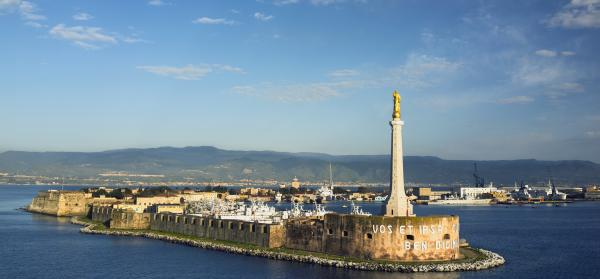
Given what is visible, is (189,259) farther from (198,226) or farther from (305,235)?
(198,226)

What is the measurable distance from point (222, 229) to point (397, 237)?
21818 mm

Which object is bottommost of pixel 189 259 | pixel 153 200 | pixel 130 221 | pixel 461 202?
pixel 189 259

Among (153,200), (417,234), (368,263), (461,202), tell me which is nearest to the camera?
(368,263)

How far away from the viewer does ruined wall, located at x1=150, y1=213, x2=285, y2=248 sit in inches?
2147

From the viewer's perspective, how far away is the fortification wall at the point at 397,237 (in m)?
46.1

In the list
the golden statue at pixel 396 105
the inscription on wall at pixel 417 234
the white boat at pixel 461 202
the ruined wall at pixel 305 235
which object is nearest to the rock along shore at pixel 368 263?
the inscription on wall at pixel 417 234

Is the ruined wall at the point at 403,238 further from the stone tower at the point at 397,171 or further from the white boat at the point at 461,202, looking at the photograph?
the white boat at the point at 461,202

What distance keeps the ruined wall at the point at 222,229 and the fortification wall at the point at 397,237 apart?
7271 millimetres

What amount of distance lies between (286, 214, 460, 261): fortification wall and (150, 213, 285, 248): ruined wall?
7271 mm

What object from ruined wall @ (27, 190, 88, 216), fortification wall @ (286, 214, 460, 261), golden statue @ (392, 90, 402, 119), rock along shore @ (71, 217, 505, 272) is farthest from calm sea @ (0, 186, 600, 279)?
ruined wall @ (27, 190, 88, 216)

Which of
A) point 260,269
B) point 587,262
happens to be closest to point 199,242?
point 260,269

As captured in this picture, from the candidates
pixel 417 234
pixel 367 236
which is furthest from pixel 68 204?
pixel 417 234

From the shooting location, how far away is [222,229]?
201 feet

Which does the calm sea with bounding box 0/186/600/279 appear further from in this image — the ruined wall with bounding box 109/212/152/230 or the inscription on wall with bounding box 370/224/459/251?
the ruined wall with bounding box 109/212/152/230
